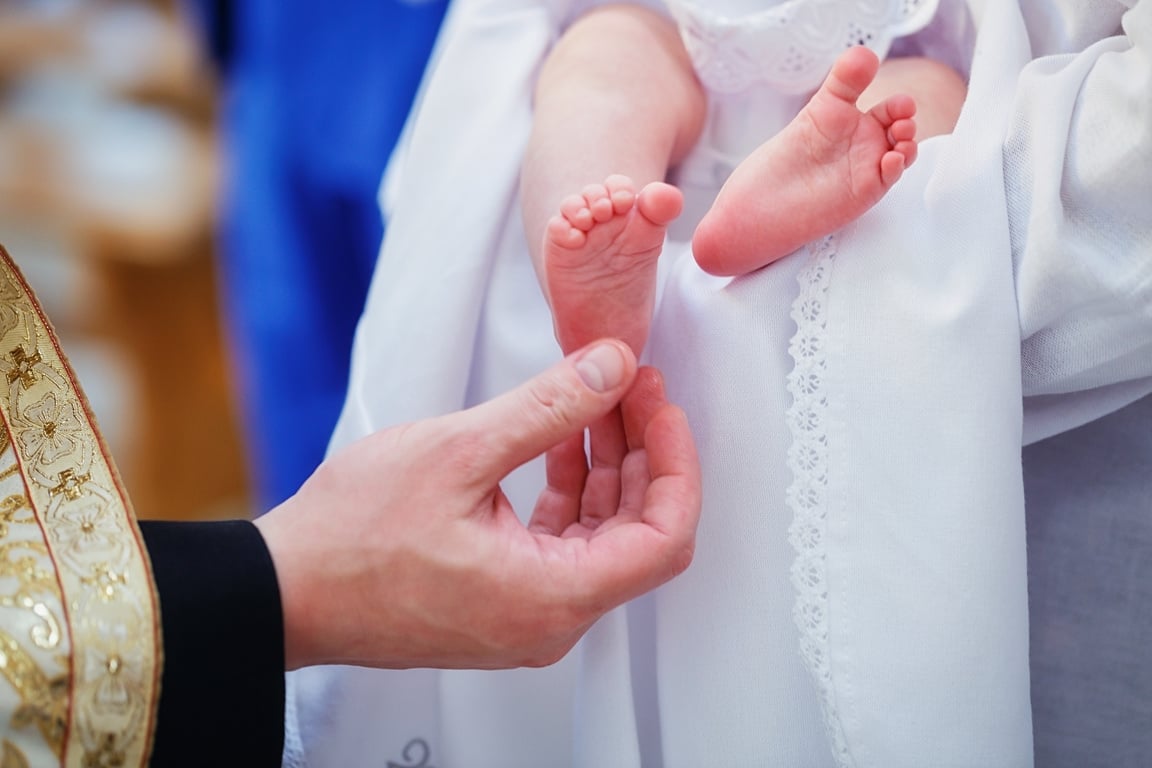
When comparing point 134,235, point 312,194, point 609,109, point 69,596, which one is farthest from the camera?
point 134,235

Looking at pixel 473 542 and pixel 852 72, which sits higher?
pixel 852 72

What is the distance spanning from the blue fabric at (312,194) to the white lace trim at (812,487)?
705 millimetres

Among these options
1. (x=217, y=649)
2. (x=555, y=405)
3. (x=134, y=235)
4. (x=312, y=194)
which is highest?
(x=134, y=235)

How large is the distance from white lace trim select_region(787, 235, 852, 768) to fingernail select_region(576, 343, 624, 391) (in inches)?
3.5

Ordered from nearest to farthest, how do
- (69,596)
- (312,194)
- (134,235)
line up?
1. (69,596)
2. (312,194)
3. (134,235)

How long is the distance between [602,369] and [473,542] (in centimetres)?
11

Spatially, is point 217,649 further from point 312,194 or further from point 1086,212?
point 312,194

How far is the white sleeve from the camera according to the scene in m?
0.53

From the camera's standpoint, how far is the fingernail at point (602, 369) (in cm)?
56

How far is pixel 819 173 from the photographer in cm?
56

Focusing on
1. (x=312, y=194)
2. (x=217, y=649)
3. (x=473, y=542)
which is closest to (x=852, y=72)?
(x=473, y=542)

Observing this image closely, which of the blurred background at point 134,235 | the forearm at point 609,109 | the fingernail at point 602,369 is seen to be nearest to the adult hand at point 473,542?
the fingernail at point 602,369

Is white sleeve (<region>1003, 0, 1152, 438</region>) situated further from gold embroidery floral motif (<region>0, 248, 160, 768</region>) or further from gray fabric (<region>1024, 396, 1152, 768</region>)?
gold embroidery floral motif (<region>0, 248, 160, 768</region>)

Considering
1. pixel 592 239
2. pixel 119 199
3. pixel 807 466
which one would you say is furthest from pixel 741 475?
pixel 119 199
